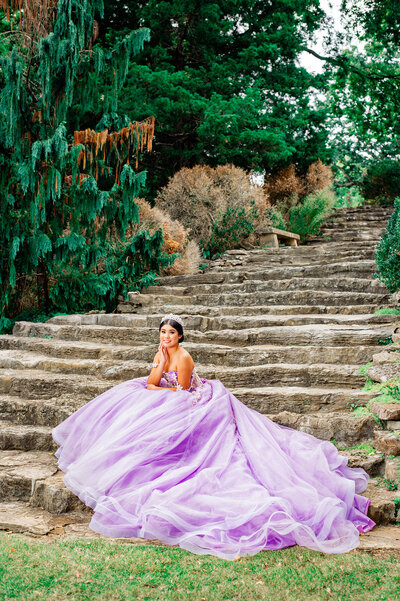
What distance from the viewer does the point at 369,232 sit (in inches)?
512

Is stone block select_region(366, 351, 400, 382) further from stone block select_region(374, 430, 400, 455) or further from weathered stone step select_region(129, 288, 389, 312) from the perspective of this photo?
weathered stone step select_region(129, 288, 389, 312)

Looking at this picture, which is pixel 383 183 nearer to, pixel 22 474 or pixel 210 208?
pixel 210 208

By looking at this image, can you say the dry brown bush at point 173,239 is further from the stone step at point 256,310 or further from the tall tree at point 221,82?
the tall tree at point 221,82

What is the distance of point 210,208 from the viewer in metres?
12.0

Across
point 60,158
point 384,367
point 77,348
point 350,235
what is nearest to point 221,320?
point 77,348

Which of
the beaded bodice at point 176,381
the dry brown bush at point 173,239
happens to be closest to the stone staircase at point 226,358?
the dry brown bush at point 173,239

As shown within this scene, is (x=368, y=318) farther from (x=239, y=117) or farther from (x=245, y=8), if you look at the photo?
(x=245, y=8)

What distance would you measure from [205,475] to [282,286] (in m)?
5.57

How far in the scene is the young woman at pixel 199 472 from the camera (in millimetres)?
2896

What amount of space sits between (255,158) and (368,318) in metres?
8.23

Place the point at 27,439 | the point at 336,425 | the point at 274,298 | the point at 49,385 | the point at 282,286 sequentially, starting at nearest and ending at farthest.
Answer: the point at 336,425
the point at 27,439
the point at 49,385
the point at 274,298
the point at 282,286

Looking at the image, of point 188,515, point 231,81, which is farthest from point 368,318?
point 231,81

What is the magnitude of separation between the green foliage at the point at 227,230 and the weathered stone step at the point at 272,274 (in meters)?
2.06

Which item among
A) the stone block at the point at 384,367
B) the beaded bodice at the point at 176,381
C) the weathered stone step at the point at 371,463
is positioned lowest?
the weathered stone step at the point at 371,463
